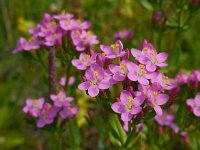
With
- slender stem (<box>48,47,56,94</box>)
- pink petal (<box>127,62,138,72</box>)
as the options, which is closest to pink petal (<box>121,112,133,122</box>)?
pink petal (<box>127,62,138,72</box>)

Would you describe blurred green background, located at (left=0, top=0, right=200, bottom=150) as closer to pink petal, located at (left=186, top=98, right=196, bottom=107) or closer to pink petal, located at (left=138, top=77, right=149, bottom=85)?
pink petal, located at (left=186, top=98, right=196, bottom=107)

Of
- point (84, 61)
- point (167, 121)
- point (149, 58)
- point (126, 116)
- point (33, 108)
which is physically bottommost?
point (167, 121)

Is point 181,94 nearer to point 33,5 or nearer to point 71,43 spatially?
point 71,43

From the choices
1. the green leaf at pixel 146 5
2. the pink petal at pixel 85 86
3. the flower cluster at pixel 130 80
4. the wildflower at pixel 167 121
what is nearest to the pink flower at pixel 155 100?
the flower cluster at pixel 130 80

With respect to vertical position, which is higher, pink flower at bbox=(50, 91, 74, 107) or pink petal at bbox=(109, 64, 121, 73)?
pink petal at bbox=(109, 64, 121, 73)

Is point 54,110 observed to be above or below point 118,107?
below

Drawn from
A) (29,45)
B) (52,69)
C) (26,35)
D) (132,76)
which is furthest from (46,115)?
(26,35)

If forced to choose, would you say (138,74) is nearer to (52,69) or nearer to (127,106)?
(127,106)

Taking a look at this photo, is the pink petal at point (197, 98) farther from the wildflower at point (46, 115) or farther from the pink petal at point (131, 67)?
the wildflower at point (46, 115)
